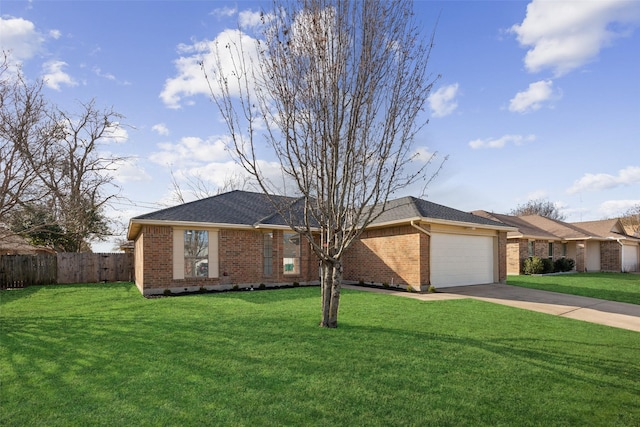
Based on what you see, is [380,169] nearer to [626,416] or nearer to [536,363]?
[536,363]

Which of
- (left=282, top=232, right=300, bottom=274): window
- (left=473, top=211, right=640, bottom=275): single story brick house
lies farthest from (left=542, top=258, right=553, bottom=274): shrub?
(left=282, top=232, right=300, bottom=274): window

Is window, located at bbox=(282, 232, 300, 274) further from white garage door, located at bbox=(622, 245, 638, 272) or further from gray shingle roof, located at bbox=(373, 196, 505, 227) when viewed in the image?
white garage door, located at bbox=(622, 245, 638, 272)

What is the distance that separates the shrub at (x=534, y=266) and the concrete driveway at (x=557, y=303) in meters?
9.42

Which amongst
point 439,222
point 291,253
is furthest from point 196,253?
point 439,222

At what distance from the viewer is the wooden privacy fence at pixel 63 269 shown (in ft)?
51.0

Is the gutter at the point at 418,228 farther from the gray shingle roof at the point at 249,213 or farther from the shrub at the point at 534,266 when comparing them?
the shrub at the point at 534,266

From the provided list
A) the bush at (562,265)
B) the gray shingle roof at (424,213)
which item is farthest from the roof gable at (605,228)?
the gray shingle roof at (424,213)

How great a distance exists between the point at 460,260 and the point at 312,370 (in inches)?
462

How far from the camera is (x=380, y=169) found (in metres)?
6.55

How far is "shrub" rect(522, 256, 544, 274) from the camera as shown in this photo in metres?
21.5

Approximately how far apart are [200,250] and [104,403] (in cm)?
972

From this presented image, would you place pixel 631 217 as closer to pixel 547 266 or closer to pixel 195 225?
pixel 547 266

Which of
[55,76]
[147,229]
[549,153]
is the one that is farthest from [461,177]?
[55,76]

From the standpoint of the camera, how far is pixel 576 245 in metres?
25.9
